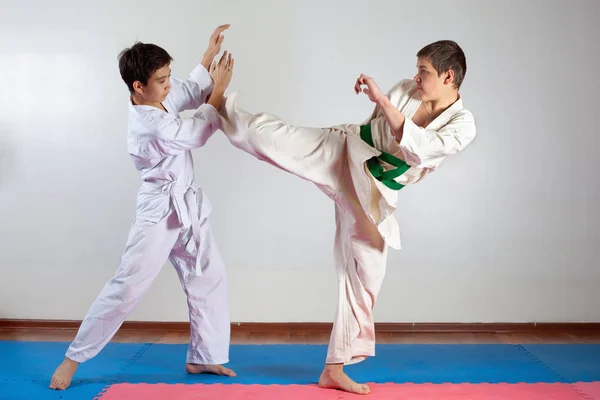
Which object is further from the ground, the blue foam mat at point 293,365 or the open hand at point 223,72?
the open hand at point 223,72

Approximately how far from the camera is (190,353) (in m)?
3.16

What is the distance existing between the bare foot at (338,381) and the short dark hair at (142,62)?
1427 mm

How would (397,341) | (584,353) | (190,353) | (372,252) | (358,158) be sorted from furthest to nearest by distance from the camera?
(397,341) → (584,353) → (190,353) → (372,252) → (358,158)

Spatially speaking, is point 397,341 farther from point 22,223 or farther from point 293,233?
point 22,223

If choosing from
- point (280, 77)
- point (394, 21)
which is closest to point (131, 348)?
point (280, 77)

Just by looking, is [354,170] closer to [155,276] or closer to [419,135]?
[419,135]

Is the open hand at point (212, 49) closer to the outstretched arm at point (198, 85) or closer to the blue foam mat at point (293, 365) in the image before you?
the outstretched arm at point (198, 85)

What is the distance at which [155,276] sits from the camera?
2975mm

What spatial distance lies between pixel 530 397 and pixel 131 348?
201 centimetres

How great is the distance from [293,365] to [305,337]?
1.82 feet

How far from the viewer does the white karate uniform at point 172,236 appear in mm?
2809

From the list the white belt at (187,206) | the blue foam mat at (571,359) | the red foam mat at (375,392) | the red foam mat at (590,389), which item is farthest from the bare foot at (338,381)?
the blue foam mat at (571,359)

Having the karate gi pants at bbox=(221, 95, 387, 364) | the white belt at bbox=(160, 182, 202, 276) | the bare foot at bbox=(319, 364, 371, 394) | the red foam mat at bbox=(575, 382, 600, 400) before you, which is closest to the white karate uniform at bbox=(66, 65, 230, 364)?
the white belt at bbox=(160, 182, 202, 276)

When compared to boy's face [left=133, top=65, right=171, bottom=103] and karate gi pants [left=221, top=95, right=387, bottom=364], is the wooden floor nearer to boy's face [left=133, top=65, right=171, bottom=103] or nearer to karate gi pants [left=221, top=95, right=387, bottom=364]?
karate gi pants [left=221, top=95, right=387, bottom=364]
